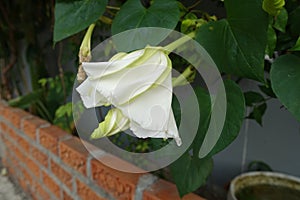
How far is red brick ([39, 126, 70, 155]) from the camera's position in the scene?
0.91 meters

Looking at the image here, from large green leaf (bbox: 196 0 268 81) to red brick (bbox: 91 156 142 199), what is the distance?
15.1 inches

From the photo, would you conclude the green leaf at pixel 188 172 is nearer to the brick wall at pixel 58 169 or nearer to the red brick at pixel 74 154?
the brick wall at pixel 58 169

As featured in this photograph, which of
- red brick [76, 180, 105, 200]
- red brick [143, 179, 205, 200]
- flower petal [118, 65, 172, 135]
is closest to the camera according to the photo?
flower petal [118, 65, 172, 135]

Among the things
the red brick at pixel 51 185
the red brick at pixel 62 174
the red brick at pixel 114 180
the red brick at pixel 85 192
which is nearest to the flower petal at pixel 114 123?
the red brick at pixel 114 180

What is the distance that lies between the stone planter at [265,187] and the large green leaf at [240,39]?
363 millimetres

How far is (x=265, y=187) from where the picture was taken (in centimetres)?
67

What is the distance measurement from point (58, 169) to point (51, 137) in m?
0.11

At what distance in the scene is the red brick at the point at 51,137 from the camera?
0.91 metres

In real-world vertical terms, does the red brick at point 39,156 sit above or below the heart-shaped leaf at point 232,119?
below

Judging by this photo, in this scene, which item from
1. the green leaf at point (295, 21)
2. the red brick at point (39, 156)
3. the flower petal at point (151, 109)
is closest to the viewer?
the flower petal at point (151, 109)

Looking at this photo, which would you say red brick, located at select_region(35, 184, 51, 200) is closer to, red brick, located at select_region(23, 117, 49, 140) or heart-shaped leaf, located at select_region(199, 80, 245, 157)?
red brick, located at select_region(23, 117, 49, 140)

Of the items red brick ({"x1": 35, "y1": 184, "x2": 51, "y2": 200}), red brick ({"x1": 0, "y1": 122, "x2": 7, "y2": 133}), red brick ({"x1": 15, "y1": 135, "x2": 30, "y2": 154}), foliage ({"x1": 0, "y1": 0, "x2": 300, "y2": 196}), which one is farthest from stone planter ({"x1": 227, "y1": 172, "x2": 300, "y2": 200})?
red brick ({"x1": 0, "y1": 122, "x2": 7, "y2": 133})

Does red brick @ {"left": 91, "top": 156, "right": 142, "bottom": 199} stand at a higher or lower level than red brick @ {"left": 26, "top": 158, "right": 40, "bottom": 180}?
higher

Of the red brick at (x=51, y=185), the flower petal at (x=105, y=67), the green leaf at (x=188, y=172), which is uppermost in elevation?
the flower petal at (x=105, y=67)
